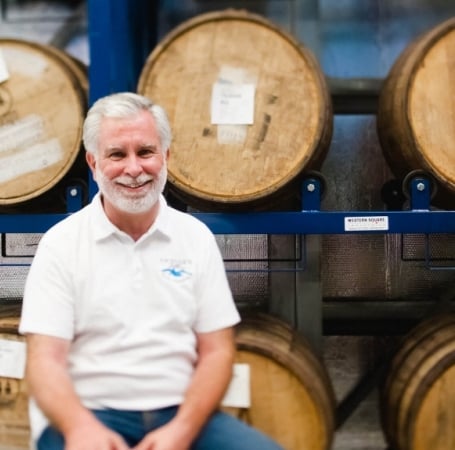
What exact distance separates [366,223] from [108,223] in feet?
2.88

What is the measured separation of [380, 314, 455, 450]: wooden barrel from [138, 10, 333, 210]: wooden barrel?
67 cm

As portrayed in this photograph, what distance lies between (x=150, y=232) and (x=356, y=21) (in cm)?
195

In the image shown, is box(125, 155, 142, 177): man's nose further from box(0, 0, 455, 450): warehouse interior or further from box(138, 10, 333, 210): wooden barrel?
box(0, 0, 455, 450): warehouse interior

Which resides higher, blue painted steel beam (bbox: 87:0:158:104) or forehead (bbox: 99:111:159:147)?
blue painted steel beam (bbox: 87:0:158:104)

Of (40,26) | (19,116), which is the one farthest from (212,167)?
(40,26)

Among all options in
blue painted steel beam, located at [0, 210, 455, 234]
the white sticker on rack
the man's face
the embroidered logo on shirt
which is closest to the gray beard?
the man's face

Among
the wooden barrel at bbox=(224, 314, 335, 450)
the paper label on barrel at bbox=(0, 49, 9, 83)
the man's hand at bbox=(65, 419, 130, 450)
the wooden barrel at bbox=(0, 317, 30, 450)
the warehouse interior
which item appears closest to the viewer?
the man's hand at bbox=(65, 419, 130, 450)

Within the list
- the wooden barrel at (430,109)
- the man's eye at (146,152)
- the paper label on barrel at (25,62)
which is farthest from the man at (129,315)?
the wooden barrel at (430,109)

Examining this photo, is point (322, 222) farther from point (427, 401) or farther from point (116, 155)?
point (116, 155)

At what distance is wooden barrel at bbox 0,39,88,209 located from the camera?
6.27 ft

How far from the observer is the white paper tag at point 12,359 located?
1834 millimetres

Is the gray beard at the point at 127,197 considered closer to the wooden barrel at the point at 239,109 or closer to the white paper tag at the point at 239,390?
the wooden barrel at the point at 239,109

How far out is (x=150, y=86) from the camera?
74.2 inches

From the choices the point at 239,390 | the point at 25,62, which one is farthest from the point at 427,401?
the point at 25,62
